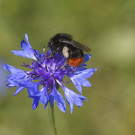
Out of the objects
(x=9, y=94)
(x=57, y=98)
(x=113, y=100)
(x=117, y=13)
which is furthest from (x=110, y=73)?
(x=57, y=98)

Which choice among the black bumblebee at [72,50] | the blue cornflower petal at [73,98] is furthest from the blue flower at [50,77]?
the black bumblebee at [72,50]

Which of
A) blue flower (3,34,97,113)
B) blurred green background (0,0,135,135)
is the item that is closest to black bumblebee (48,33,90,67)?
blue flower (3,34,97,113)

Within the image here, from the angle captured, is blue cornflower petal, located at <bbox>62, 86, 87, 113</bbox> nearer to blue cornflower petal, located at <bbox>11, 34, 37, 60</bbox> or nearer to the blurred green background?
blue cornflower petal, located at <bbox>11, 34, 37, 60</bbox>

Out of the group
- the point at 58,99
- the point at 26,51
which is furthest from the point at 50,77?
the point at 26,51

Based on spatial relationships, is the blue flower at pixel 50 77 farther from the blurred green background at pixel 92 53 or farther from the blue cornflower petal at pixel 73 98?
the blurred green background at pixel 92 53

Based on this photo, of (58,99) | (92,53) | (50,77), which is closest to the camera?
(58,99)

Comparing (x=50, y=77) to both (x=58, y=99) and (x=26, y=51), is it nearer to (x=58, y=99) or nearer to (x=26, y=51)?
(x=58, y=99)
